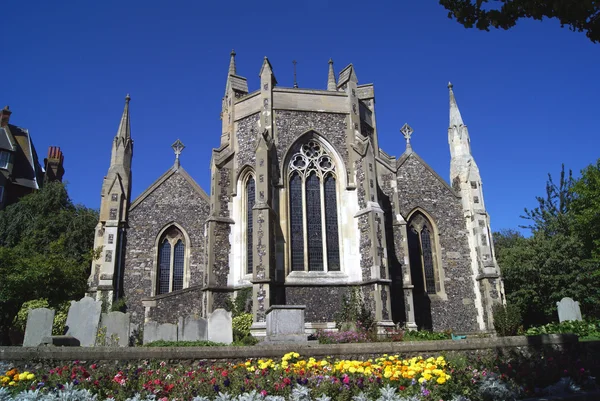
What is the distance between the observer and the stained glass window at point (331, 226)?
18.4 metres

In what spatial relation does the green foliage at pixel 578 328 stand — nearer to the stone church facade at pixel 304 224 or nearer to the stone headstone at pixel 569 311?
the stone headstone at pixel 569 311

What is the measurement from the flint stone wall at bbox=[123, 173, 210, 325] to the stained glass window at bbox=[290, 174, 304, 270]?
5218 mm

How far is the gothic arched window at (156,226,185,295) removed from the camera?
70.1 feet

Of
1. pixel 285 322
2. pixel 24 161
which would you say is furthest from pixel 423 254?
pixel 24 161

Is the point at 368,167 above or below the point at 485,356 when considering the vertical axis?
above

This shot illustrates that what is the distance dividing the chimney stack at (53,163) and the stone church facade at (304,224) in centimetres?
2227

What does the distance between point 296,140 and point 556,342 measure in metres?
12.5

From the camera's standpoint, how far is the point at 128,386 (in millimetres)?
7176

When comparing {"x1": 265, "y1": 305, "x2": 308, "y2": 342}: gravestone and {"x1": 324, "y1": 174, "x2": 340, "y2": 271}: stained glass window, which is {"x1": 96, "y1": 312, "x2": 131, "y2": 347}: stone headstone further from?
{"x1": 324, "y1": 174, "x2": 340, "y2": 271}: stained glass window

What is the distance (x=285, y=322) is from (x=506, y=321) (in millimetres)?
10702

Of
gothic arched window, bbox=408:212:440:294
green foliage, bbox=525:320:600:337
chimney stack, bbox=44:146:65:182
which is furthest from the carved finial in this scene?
chimney stack, bbox=44:146:65:182

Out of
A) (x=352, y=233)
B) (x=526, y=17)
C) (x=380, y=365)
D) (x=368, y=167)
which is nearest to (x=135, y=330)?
(x=352, y=233)

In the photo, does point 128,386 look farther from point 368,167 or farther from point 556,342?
point 368,167

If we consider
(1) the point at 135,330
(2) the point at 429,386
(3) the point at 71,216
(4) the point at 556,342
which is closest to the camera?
(2) the point at 429,386
